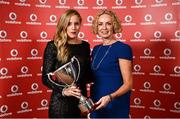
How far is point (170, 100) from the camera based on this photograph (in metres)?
3.54

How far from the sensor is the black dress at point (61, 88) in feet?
7.23

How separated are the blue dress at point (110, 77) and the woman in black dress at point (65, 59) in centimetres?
12

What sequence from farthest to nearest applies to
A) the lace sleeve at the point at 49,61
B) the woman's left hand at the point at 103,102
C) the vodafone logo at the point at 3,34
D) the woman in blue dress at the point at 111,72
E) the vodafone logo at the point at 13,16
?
the vodafone logo at the point at 13,16
the vodafone logo at the point at 3,34
the lace sleeve at the point at 49,61
the woman in blue dress at the point at 111,72
the woman's left hand at the point at 103,102

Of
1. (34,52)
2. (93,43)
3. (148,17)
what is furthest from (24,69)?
(148,17)

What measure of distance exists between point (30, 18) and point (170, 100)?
2.06 m

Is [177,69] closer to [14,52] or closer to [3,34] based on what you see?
[14,52]

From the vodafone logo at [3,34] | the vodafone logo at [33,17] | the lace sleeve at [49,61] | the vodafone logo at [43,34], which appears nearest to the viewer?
the lace sleeve at [49,61]

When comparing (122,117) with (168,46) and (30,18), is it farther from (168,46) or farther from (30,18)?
(30,18)

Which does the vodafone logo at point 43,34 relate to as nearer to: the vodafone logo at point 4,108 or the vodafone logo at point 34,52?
the vodafone logo at point 34,52

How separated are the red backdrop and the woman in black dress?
129 centimetres

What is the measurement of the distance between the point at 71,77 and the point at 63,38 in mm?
338

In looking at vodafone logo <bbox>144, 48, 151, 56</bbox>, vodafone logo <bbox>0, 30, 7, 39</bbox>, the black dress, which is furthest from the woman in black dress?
vodafone logo <bbox>144, 48, 151, 56</bbox>

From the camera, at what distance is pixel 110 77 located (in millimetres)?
2129

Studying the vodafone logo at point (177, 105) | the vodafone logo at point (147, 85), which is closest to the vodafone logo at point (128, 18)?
the vodafone logo at point (147, 85)
